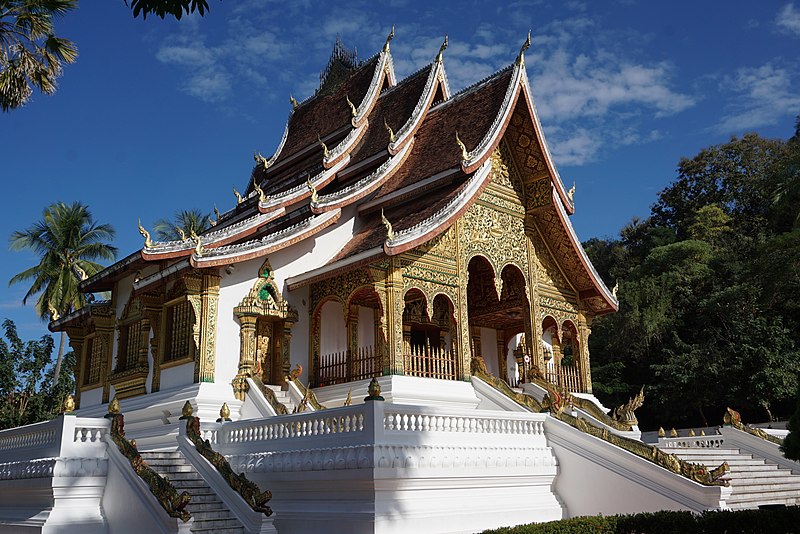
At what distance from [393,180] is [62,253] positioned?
19463 millimetres

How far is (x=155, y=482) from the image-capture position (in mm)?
8297

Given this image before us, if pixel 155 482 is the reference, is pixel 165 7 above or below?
above

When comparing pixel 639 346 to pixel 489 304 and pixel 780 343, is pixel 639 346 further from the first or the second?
pixel 489 304

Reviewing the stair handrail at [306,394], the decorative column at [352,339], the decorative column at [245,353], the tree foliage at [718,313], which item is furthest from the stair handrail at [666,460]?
the tree foliage at [718,313]

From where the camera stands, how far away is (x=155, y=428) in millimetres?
12695

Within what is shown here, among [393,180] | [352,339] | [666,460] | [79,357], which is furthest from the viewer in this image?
[79,357]

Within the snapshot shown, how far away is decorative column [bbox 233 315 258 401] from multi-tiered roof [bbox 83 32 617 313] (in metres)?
1.08

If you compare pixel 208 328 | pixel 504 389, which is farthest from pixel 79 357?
pixel 504 389

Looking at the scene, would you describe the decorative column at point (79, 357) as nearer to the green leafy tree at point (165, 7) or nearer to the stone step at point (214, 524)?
the stone step at point (214, 524)

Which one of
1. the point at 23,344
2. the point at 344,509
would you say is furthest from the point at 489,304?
the point at 23,344

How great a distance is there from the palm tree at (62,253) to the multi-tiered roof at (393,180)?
1329 centimetres

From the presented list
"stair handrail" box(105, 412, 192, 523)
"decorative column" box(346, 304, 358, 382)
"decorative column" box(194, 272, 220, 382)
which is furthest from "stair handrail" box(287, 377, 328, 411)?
"stair handrail" box(105, 412, 192, 523)

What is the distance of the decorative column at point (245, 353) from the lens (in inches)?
469

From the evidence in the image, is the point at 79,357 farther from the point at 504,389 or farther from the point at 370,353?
the point at 504,389
